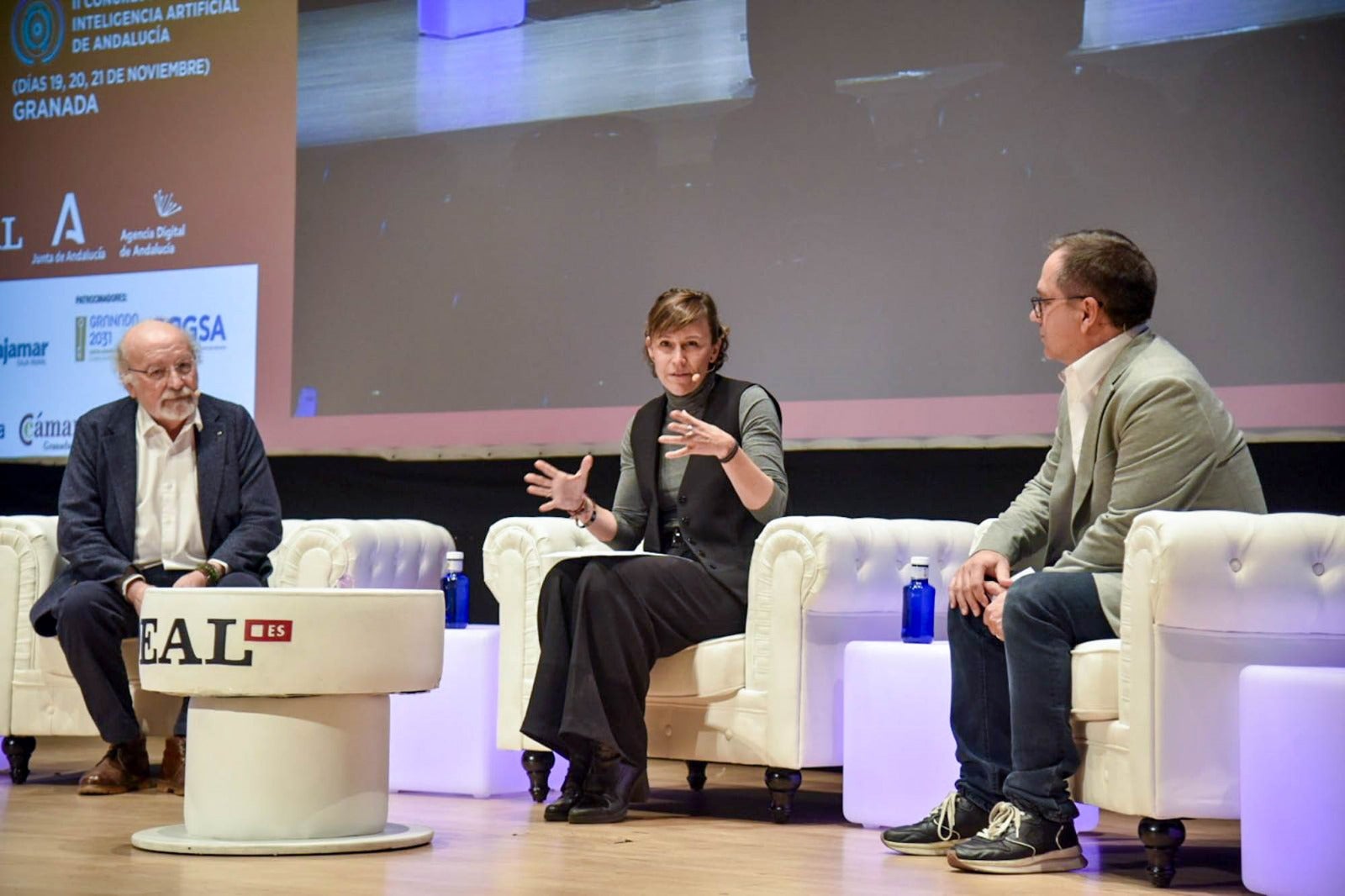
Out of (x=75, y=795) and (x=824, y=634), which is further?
(x=75, y=795)

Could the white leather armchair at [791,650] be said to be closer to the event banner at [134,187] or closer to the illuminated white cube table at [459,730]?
the illuminated white cube table at [459,730]

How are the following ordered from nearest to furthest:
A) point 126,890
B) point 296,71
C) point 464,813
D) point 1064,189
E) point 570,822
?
point 126,890 → point 570,822 → point 464,813 → point 1064,189 → point 296,71

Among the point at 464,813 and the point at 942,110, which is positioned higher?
the point at 942,110

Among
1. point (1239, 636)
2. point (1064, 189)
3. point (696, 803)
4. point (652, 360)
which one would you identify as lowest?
point (696, 803)

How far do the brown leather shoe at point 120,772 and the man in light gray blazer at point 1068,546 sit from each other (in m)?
1.96

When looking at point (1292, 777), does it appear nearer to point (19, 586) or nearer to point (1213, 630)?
point (1213, 630)

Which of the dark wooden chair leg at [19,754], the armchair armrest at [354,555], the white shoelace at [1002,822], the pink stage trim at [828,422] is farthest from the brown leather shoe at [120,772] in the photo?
the white shoelace at [1002,822]

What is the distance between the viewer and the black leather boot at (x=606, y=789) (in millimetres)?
3568

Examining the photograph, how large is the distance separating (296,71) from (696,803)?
294 centimetres

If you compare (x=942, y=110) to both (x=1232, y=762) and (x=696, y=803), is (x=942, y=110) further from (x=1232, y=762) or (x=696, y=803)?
(x=1232, y=762)

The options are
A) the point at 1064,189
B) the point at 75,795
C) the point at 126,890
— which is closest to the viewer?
the point at 126,890

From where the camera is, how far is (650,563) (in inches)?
145

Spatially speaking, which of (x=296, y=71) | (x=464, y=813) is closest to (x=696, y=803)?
(x=464, y=813)

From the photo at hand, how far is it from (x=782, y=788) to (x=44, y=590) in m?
2.00
